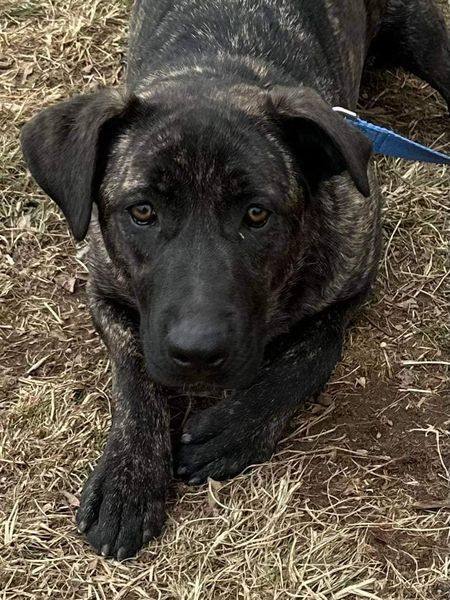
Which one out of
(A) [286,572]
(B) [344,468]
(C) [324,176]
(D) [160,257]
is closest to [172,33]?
(C) [324,176]

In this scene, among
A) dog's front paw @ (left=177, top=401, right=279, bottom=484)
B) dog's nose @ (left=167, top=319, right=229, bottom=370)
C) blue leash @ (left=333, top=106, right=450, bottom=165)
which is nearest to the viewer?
dog's nose @ (left=167, top=319, right=229, bottom=370)

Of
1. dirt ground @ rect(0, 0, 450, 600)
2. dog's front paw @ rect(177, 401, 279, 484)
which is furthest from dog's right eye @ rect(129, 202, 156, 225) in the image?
dirt ground @ rect(0, 0, 450, 600)

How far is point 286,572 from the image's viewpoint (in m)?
3.79

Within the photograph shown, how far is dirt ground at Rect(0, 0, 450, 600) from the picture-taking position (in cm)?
379

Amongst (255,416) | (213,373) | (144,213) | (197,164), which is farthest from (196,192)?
(255,416)

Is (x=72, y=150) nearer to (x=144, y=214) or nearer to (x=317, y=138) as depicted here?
(x=144, y=214)

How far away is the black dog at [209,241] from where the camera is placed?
12.1ft

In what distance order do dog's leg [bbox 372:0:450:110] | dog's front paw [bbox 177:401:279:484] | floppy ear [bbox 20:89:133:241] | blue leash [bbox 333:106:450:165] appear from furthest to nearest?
dog's leg [bbox 372:0:450:110]
blue leash [bbox 333:106:450:165]
dog's front paw [bbox 177:401:279:484]
floppy ear [bbox 20:89:133:241]

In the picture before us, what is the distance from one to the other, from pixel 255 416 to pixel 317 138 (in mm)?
1150

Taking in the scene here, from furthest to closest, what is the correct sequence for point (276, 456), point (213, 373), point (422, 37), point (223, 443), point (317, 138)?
1. point (422, 37)
2. point (276, 456)
3. point (223, 443)
4. point (317, 138)
5. point (213, 373)

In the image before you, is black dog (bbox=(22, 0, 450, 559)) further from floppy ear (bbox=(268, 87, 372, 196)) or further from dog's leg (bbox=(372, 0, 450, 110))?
dog's leg (bbox=(372, 0, 450, 110))

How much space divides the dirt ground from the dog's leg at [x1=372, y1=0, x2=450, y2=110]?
727 mm

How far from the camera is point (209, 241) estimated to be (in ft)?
12.0

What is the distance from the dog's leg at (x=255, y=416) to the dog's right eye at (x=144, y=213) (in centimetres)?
88
